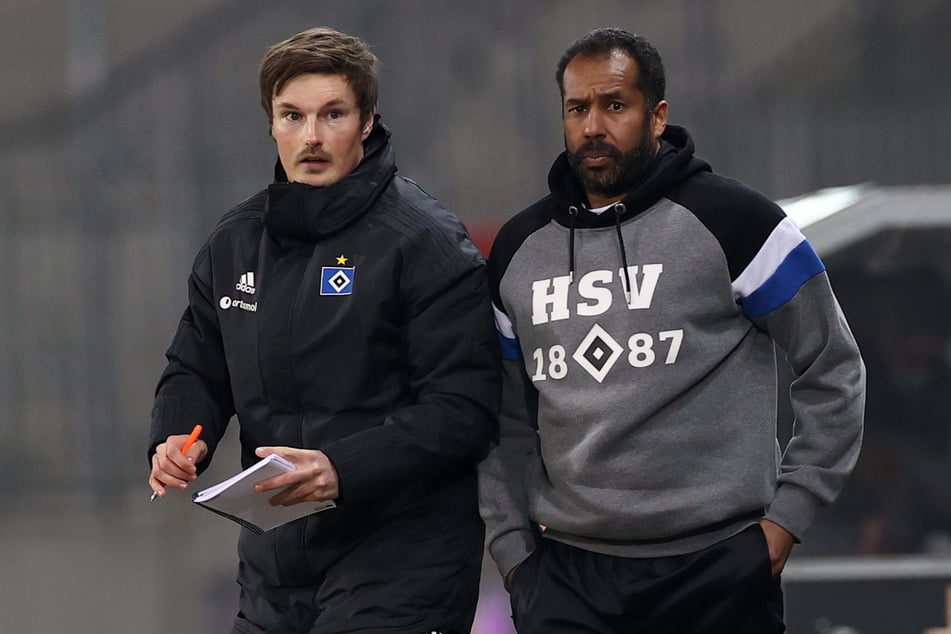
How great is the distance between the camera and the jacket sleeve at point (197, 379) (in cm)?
193

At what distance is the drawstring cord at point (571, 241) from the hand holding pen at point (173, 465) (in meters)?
0.54

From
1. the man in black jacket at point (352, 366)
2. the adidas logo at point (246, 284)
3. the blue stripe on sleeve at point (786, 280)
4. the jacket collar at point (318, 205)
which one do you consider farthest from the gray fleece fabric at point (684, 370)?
the adidas logo at point (246, 284)

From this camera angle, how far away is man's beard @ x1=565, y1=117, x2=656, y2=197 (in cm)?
186

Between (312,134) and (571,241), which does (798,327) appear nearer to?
(571,241)

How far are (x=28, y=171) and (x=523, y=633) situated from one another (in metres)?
4.03

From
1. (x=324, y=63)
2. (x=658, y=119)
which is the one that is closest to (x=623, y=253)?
Answer: (x=658, y=119)

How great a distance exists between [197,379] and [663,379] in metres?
0.66

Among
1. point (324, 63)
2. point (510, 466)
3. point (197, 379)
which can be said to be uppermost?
point (324, 63)

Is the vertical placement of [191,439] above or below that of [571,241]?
below

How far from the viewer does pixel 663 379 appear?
70.7 inches

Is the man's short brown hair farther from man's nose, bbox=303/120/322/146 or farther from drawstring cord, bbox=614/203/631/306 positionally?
drawstring cord, bbox=614/203/631/306

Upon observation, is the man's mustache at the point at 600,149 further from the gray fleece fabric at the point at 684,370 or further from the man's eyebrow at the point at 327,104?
the man's eyebrow at the point at 327,104

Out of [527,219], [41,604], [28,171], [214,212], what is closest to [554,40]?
[214,212]

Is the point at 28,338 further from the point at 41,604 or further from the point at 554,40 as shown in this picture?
the point at 554,40
